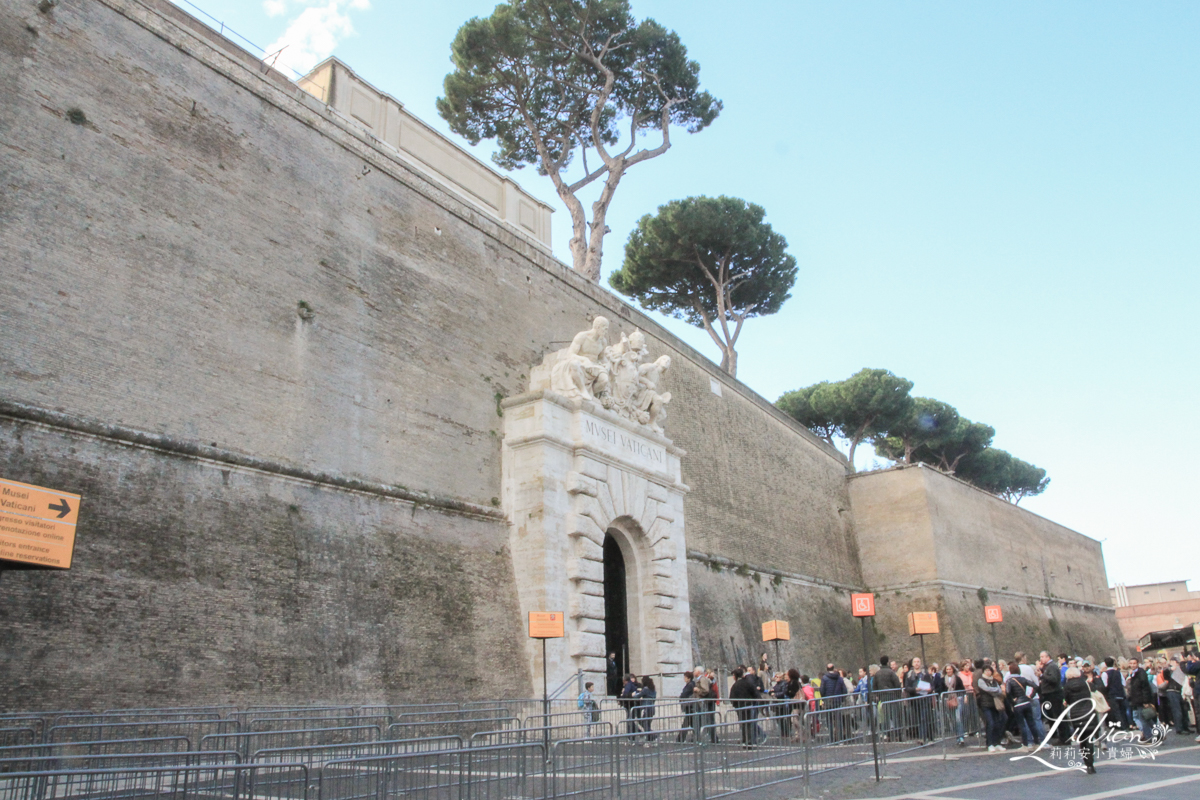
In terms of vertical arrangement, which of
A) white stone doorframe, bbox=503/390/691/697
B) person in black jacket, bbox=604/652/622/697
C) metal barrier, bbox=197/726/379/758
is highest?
white stone doorframe, bbox=503/390/691/697

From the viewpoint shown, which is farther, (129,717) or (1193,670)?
(1193,670)

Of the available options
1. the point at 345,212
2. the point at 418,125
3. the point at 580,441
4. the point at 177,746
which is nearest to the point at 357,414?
the point at 345,212

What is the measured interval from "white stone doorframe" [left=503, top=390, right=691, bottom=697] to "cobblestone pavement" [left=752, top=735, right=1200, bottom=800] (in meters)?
4.41

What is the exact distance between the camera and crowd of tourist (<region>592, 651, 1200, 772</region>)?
8055mm

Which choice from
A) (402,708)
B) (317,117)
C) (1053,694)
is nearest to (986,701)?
(1053,694)

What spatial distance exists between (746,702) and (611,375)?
17.2ft

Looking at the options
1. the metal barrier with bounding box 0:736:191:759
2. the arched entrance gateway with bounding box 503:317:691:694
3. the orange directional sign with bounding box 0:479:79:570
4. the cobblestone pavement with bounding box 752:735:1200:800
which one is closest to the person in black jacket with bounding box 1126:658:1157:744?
the cobblestone pavement with bounding box 752:735:1200:800

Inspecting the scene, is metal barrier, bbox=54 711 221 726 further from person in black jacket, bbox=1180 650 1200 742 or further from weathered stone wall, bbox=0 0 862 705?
person in black jacket, bbox=1180 650 1200 742

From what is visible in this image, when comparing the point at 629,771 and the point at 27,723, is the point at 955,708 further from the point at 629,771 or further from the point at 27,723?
the point at 27,723

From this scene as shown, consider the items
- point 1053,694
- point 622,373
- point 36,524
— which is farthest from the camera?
point 622,373

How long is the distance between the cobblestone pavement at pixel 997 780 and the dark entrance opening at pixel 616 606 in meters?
5.19

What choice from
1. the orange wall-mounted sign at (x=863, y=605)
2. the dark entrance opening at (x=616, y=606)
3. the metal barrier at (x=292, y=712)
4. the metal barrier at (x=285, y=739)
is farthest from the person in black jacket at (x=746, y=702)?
the metal barrier at (x=292, y=712)

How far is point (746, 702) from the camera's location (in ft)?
37.3

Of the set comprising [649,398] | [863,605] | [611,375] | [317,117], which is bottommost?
[863,605]
